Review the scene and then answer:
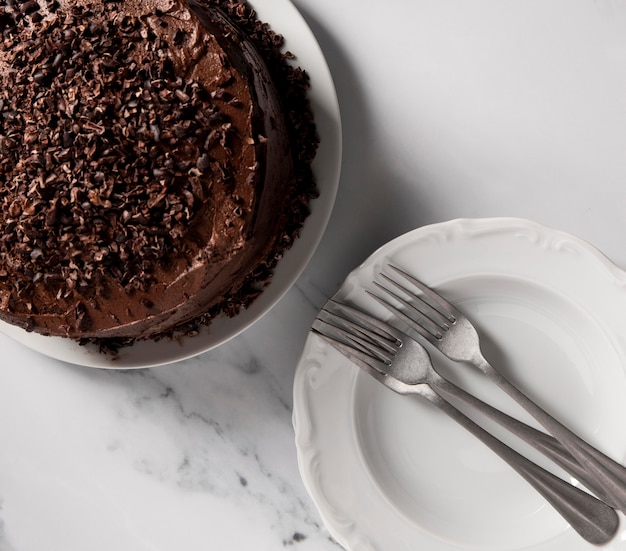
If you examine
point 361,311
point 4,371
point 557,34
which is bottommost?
point 4,371

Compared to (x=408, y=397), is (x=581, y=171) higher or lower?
higher

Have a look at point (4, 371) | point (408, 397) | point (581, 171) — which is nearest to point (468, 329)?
point (408, 397)

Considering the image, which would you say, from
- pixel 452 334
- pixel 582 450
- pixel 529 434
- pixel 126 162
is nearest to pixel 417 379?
pixel 452 334

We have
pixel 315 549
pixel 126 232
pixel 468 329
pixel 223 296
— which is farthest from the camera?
pixel 315 549

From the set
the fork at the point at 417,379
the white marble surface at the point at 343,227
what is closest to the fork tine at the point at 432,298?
the fork at the point at 417,379

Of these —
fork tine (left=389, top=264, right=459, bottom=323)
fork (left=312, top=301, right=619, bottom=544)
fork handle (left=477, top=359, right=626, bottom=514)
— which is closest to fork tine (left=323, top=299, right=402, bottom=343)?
fork (left=312, top=301, right=619, bottom=544)

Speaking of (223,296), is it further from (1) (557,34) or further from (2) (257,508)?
(1) (557,34)
